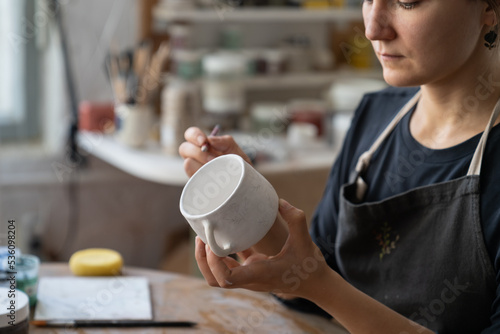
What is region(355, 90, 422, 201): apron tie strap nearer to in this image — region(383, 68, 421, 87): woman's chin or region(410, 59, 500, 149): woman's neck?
region(410, 59, 500, 149): woman's neck

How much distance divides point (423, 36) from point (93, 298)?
713 mm

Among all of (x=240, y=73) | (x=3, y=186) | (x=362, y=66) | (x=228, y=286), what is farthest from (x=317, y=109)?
(x=228, y=286)

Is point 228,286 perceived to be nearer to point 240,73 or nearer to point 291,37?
point 240,73

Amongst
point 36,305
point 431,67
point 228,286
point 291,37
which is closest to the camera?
point 228,286

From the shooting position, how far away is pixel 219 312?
117 centimetres

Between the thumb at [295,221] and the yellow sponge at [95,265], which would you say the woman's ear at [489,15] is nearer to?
the thumb at [295,221]

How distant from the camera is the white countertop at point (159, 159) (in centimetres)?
209

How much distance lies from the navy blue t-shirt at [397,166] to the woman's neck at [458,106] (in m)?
0.02

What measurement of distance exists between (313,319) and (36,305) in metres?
0.48

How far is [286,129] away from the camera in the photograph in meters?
2.68

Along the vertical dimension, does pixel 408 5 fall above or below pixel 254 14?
above

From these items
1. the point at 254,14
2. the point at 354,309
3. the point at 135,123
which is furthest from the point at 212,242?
the point at 254,14

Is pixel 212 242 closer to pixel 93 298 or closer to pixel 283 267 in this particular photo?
pixel 283 267

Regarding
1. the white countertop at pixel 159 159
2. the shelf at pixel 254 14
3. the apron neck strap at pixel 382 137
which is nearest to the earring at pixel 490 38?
the apron neck strap at pixel 382 137
